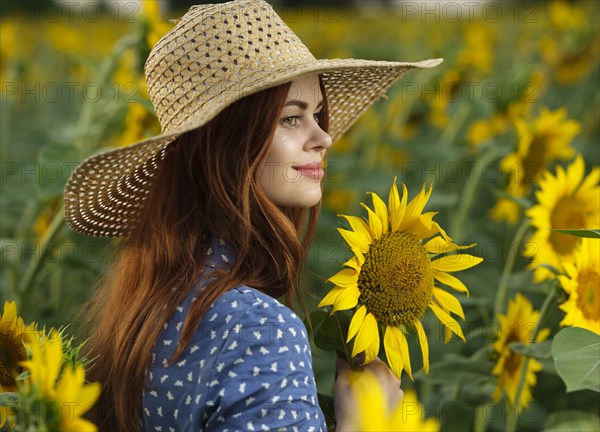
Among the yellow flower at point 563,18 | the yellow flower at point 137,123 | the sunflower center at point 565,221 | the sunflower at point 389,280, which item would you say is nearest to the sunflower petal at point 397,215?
the sunflower at point 389,280

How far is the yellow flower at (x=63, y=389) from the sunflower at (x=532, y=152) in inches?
38.2

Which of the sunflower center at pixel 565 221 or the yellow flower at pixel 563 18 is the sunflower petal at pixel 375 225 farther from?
the yellow flower at pixel 563 18

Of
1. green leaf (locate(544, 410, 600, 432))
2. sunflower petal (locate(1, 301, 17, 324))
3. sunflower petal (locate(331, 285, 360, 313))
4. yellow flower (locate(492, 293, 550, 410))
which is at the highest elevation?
sunflower petal (locate(331, 285, 360, 313))

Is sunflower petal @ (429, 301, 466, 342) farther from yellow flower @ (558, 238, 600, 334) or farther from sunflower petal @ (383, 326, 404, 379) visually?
yellow flower @ (558, 238, 600, 334)

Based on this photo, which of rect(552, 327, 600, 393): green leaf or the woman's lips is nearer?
rect(552, 327, 600, 393): green leaf

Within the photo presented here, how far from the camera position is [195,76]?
3.06 ft

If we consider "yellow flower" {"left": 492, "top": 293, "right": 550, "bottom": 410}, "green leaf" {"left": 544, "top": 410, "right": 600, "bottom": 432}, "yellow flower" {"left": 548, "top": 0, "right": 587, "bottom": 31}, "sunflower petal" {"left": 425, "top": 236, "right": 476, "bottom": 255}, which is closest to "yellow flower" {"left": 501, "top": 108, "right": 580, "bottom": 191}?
"yellow flower" {"left": 492, "top": 293, "right": 550, "bottom": 410}

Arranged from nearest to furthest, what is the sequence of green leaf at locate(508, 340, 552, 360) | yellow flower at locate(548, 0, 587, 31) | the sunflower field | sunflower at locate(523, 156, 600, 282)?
1. the sunflower field
2. green leaf at locate(508, 340, 552, 360)
3. sunflower at locate(523, 156, 600, 282)
4. yellow flower at locate(548, 0, 587, 31)

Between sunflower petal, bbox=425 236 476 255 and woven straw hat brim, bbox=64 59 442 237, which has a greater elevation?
woven straw hat brim, bbox=64 59 442 237

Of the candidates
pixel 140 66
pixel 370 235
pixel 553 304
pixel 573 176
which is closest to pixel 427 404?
pixel 553 304

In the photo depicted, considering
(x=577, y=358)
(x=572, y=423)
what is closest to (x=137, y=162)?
(x=577, y=358)

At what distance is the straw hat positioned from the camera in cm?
90

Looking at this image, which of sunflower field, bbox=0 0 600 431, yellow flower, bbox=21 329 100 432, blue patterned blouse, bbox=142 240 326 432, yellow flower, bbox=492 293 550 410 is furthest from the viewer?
yellow flower, bbox=492 293 550 410

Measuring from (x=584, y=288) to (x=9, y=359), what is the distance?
27.3 inches
